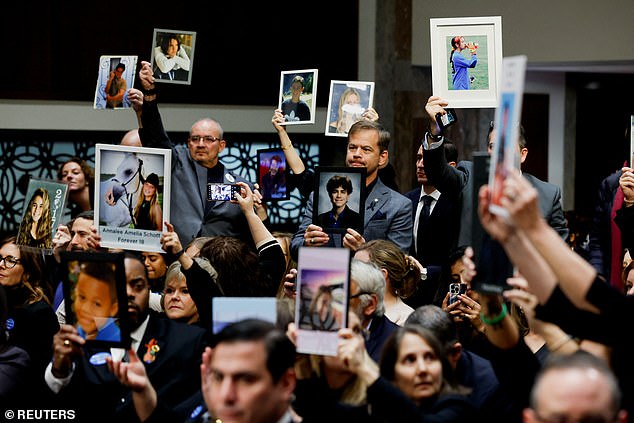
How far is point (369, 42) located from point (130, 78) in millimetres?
3236

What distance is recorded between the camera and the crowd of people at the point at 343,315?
2.66 metres

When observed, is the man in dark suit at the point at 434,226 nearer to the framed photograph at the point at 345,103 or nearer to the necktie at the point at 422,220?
the necktie at the point at 422,220

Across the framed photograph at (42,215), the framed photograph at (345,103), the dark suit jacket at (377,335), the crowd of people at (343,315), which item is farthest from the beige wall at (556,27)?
the dark suit jacket at (377,335)

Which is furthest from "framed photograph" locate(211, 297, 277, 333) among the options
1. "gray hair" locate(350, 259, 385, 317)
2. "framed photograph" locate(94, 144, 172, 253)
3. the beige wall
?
the beige wall

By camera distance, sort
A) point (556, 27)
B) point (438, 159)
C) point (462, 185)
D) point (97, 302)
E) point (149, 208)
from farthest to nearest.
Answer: point (556, 27)
point (462, 185)
point (438, 159)
point (149, 208)
point (97, 302)

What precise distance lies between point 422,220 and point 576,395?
11.1ft

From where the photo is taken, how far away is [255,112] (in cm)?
882

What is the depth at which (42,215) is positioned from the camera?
5211 millimetres

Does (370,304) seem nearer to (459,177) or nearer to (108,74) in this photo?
(459,177)

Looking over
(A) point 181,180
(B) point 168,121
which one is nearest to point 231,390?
(A) point 181,180

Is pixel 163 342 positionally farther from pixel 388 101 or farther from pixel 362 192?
pixel 388 101

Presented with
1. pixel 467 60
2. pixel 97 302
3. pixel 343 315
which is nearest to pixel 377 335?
pixel 343 315

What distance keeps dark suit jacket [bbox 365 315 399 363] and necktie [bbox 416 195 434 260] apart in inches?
68.4

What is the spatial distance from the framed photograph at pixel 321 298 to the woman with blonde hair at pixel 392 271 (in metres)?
1.21
